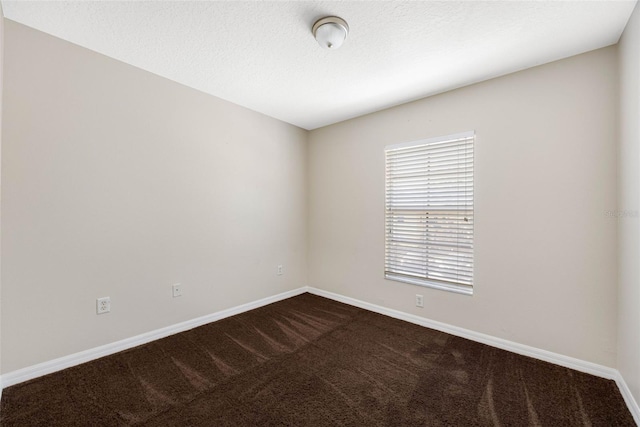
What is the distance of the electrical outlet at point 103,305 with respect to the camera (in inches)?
86.7

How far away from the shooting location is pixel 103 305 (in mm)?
2225

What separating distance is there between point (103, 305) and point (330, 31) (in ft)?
9.00

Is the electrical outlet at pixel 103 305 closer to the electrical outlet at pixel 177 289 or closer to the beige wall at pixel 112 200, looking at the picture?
the beige wall at pixel 112 200

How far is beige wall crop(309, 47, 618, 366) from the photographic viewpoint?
201cm

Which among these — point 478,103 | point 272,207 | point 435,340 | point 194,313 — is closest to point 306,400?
point 435,340

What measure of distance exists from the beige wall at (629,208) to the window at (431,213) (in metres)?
0.97

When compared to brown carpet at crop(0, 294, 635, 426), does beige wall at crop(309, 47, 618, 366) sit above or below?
above

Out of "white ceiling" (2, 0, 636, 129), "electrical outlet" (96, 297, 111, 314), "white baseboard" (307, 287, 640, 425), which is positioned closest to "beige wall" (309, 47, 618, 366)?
"white baseboard" (307, 287, 640, 425)

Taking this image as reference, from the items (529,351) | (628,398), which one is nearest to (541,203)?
(529,351)

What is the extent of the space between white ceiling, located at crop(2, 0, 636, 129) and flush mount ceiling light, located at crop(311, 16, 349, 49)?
1.7 inches

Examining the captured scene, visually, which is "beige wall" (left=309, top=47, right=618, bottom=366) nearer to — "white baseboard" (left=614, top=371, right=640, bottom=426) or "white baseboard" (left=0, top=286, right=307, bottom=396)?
"white baseboard" (left=614, top=371, right=640, bottom=426)

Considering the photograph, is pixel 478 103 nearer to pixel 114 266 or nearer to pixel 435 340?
pixel 435 340

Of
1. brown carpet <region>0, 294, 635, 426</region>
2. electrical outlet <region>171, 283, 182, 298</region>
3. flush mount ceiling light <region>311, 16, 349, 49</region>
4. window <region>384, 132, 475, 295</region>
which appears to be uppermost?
flush mount ceiling light <region>311, 16, 349, 49</region>

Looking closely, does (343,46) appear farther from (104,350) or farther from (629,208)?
(104,350)
